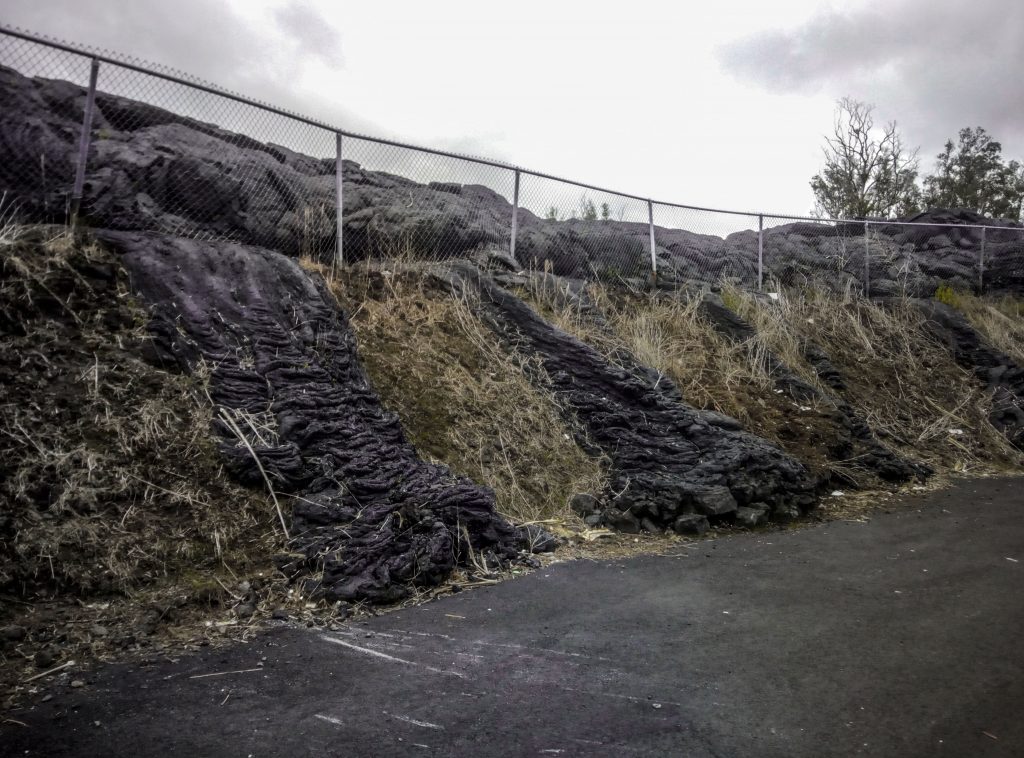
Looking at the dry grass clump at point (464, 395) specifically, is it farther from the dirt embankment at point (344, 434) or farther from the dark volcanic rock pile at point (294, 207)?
the dark volcanic rock pile at point (294, 207)

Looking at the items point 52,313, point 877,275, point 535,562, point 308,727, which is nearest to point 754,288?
point 877,275

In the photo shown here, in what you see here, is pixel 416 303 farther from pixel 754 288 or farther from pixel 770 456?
pixel 754 288

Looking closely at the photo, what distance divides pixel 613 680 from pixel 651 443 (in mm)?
4224

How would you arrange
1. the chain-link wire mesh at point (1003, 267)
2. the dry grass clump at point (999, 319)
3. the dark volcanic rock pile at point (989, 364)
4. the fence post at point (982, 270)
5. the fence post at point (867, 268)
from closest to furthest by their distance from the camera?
the dark volcanic rock pile at point (989, 364)
the dry grass clump at point (999, 319)
the fence post at point (867, 268)
the fence post at point (982, 270)
the chain-link wire mesh at point (1003, 267)

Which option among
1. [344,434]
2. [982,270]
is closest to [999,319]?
[982,270]

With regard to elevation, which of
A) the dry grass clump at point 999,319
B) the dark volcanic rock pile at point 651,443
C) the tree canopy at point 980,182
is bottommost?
the dark volcanic rock pile at point 651,443

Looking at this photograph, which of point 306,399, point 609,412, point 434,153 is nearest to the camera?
point 306,399

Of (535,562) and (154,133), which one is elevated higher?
(154,133)

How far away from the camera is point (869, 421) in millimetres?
10266

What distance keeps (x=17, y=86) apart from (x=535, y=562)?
6.53m

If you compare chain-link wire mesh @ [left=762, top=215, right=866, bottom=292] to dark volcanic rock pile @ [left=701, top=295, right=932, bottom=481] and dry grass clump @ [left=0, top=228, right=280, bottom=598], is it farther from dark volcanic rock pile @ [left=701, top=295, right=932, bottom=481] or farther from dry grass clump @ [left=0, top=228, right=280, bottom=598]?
dry grass clump @ [left=0, top=228, right=280, bottom=598]

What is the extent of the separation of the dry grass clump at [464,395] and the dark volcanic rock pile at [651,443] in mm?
257

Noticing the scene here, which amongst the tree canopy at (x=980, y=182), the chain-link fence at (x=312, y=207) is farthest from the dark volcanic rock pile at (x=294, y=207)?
the tree canopy at (x=980, y=182)

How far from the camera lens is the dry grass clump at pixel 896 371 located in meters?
10.1
